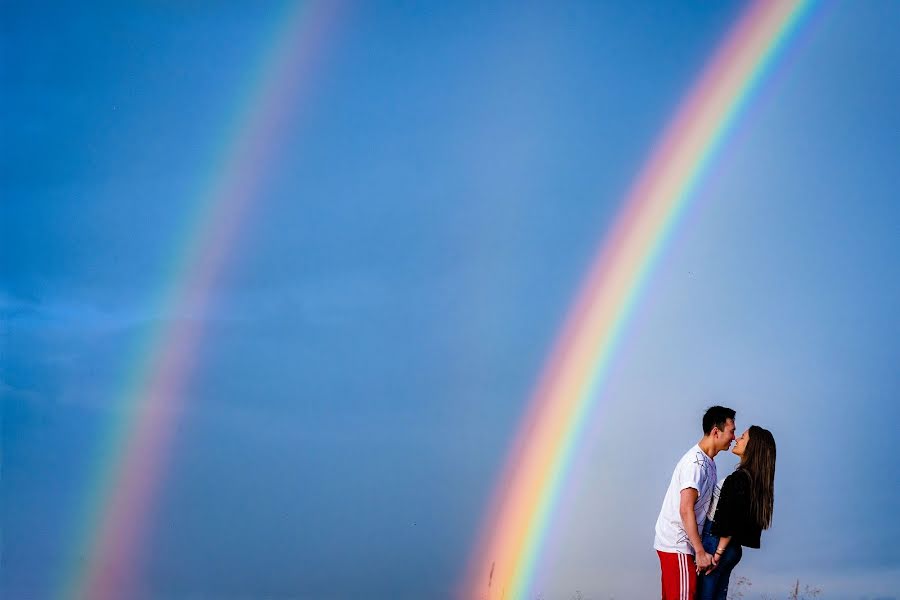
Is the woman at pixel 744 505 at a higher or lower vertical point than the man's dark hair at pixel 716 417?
lower

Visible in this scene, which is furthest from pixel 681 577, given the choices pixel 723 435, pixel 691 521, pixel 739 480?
pixel 723 435

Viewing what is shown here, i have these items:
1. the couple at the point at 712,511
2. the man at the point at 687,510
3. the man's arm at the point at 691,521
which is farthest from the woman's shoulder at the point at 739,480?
the man's arm at the point at 691,521

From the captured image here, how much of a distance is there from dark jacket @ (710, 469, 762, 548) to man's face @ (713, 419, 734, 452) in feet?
0.68

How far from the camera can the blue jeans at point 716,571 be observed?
6.86m

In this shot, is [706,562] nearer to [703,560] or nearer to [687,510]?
[703,560]

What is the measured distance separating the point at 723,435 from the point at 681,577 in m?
1.02

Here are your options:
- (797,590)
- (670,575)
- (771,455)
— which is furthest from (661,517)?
(797,590)

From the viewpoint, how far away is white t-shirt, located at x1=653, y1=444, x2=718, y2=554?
672 centimetres

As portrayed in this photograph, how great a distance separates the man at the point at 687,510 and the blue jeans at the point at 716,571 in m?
0.06

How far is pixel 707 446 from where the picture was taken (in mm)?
6906

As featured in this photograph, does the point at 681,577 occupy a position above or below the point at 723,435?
below

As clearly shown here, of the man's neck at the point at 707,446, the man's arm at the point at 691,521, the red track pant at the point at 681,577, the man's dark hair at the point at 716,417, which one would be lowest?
the red track pant at the point at 681,577

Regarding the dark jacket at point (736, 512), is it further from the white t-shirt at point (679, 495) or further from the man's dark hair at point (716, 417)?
the man's dark hair at point (716, 417)

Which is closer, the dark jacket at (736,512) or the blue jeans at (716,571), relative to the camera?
the dark jacket at (736,512)
